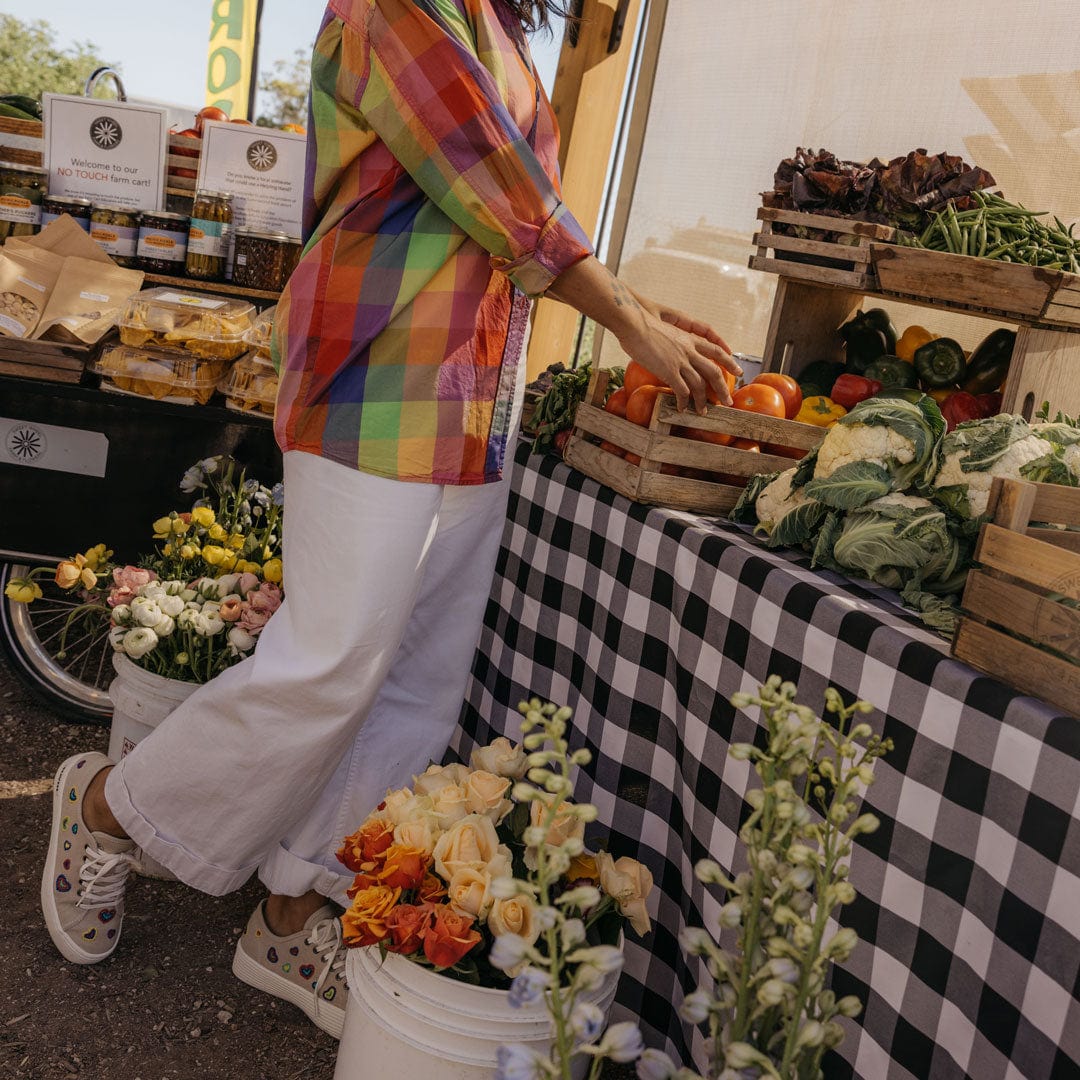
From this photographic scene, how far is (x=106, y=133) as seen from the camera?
317 cm

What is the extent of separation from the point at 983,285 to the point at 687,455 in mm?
631

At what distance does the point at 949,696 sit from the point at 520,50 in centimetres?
118

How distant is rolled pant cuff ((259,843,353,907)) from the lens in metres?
1.96

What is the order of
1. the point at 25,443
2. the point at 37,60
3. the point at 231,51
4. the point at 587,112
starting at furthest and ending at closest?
1. the point at 37,60
2. the point at 231,51
3. the point at 587,112
4. the point at 25,443

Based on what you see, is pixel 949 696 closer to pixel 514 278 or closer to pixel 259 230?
pixel 514 278

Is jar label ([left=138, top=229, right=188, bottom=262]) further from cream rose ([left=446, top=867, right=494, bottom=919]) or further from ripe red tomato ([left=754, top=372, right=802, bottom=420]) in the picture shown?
cream rose ([left=446, top=867, right=494, bottom=919])

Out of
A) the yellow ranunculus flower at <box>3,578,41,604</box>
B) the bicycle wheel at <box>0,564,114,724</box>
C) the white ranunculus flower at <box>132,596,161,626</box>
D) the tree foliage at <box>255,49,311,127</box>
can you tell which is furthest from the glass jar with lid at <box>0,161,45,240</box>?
the tree foliage at <box>255,49,311,127</box>

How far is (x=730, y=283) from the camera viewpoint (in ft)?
11.6

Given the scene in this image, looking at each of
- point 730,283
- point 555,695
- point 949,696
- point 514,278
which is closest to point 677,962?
point 555,695

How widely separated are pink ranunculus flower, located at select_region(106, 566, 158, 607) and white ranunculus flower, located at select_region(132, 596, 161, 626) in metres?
0.10

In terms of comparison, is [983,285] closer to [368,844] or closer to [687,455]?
[687,455]

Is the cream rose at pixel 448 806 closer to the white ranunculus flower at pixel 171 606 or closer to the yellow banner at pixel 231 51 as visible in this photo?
the white ranunculus flower at pixel 171 606

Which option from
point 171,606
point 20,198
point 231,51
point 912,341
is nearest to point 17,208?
point 20,198

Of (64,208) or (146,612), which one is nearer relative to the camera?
(146,612)
